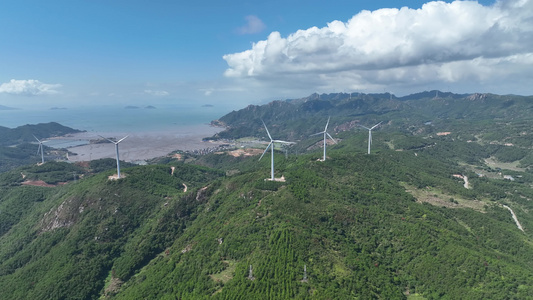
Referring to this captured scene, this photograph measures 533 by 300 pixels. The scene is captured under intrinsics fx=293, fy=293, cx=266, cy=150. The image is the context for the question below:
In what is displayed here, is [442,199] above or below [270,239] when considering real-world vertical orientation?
below

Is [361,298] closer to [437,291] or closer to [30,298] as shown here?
[437,291]

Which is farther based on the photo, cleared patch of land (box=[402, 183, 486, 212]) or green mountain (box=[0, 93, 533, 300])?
cleared patch of land (box=[402, 183, 486, 212])

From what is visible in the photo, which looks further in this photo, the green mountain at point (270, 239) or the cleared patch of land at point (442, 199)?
the cleared patch of land at point (442, 199)

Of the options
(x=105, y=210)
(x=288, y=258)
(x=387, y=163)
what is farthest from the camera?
(x=387, y=163)

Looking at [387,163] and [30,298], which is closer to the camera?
[30,298]

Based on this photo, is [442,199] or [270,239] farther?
[442,199]

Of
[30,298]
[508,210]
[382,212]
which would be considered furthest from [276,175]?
[508,210]

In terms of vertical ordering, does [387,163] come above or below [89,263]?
above

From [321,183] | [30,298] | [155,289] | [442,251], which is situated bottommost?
[30,298]
